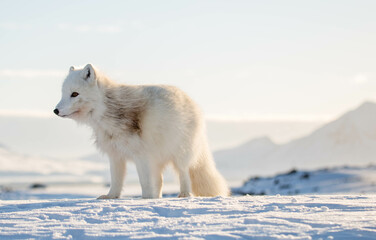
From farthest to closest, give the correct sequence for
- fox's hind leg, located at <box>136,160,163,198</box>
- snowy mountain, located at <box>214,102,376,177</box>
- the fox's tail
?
1. snowy mountain, located at <box>214,102,376,177</box>
2. the fox's tail
3. fox's hind leg, located at <box>136,160,163,198</box>

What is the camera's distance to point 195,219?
17.8 ft

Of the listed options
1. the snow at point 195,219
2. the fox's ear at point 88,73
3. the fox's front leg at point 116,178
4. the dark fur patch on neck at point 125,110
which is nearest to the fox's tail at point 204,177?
the fox's front leg at point 116,178

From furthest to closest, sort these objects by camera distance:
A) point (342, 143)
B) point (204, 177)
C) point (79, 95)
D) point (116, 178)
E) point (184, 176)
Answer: point (342, 143), point (204, 177), point (184, 176), point (116, 178), point (79, 95)

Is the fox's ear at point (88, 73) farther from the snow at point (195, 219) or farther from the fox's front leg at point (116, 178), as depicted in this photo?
the snow at point (195, 219)

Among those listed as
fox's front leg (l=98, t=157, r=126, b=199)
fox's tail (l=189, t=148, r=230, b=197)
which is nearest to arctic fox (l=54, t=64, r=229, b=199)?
fox's front leg (l=98, t=157, r=126, b=199)

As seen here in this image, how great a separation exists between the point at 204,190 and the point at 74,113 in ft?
7.75

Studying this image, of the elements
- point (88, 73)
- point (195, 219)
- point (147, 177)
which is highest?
point (88, 73)

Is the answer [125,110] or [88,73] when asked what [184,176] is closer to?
[125,110]

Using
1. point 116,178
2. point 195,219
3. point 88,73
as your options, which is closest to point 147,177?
point 116,178

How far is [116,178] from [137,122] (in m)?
0.96

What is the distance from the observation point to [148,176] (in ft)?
24.2

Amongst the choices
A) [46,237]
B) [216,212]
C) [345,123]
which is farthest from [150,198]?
[345,123]

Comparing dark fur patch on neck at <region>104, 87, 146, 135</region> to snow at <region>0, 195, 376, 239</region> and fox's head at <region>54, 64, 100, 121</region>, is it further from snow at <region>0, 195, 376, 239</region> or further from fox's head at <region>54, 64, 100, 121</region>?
snow at <region>0, 195, 376, 239</region>

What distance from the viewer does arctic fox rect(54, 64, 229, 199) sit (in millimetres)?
7293
